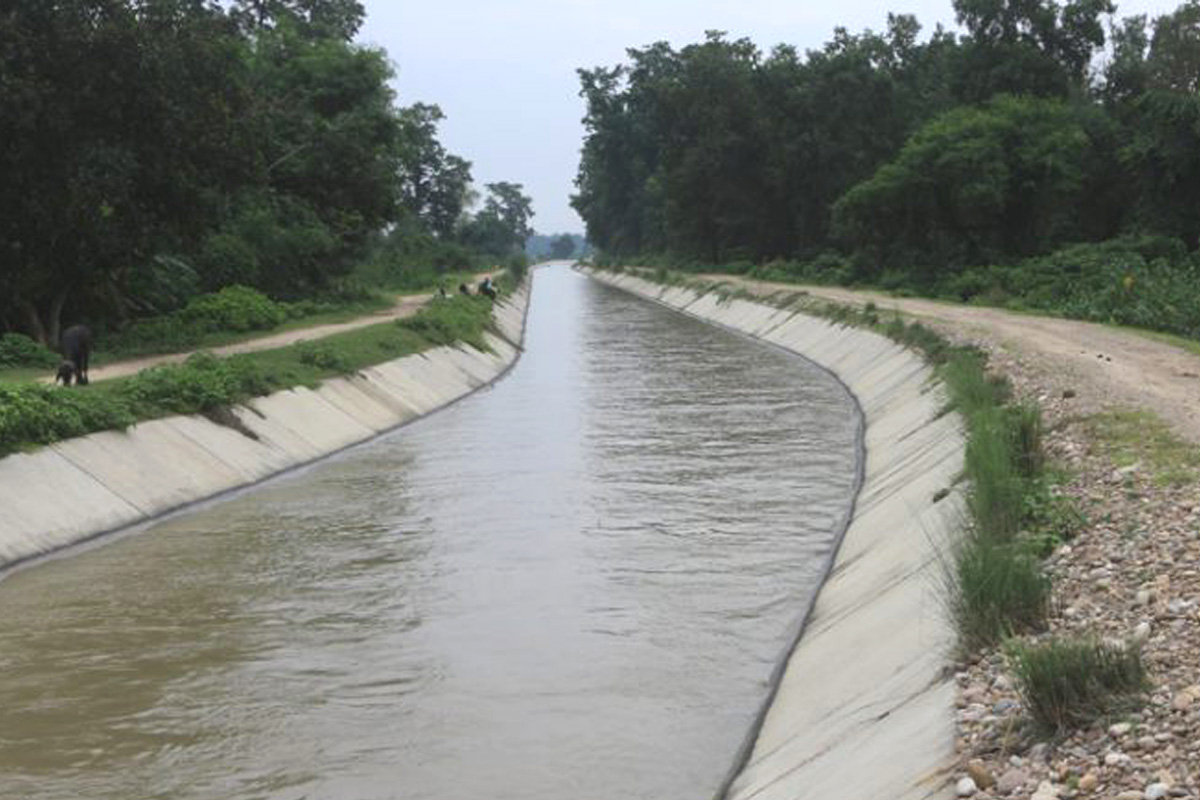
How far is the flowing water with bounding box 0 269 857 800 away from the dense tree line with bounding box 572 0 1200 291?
33284mm

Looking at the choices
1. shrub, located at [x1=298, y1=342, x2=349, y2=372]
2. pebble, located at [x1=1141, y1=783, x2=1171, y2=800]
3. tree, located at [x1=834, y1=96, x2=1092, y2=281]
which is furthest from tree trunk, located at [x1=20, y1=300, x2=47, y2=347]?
tree, located at [x1=834, y1=96, x2=1092, y2=281]

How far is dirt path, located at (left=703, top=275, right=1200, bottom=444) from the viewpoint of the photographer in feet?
54.1

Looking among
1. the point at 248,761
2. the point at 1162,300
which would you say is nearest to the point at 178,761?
the point at 248,761

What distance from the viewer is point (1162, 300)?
1259 inches

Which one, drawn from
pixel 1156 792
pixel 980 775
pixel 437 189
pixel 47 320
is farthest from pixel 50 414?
pixel 437 189

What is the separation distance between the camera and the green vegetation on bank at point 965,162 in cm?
4559

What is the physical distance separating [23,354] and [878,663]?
2323cm

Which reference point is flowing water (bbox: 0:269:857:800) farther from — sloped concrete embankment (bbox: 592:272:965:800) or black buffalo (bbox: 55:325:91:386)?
black buffalo (bbox: 55:325:91:386)

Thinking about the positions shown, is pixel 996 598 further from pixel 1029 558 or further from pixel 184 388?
pixel 184 388

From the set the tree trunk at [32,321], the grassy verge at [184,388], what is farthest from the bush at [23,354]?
the grassy verge at [184,388]

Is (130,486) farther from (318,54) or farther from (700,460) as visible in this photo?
(318,54)

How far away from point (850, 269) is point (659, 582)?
2060 inches

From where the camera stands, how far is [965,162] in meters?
53.0

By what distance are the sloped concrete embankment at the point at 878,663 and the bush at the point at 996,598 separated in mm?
276
